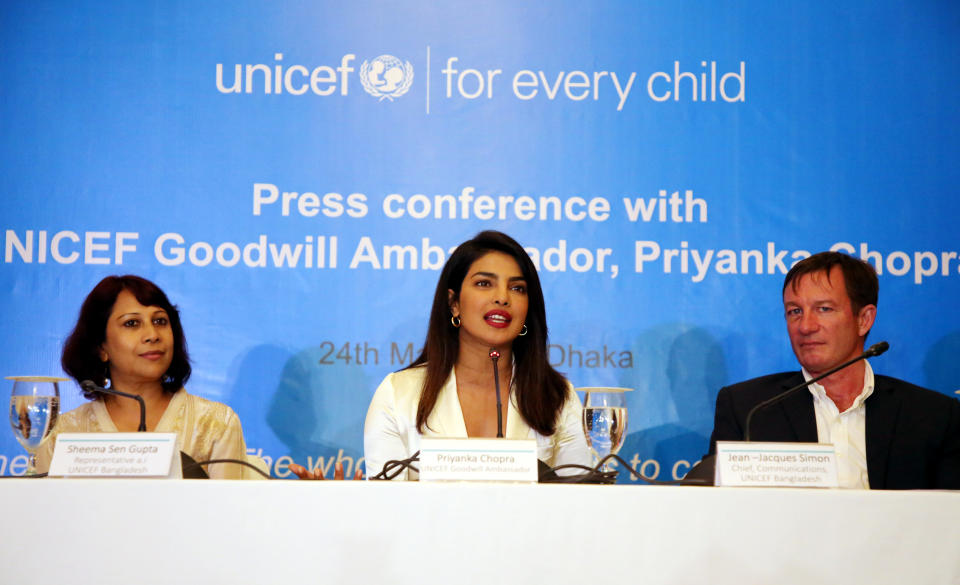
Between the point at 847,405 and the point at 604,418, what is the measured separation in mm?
1239

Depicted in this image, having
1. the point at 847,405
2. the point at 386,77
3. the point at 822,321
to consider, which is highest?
the point at 386,77

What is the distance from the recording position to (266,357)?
10.5ft

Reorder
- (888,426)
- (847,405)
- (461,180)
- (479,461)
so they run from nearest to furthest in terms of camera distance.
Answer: (479,461) < (888,426) < (847,405) < (461,180)

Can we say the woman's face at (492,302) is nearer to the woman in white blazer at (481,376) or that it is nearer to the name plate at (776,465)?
the woman in white blazer at (481,376)

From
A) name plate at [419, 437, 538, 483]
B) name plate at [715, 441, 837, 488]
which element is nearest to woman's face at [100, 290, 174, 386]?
name plate at [419, 437, 538, 483]

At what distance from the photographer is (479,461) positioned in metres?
1.43

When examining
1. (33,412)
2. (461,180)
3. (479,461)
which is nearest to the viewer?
(479,461)

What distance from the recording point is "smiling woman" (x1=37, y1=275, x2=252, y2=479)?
8.70ft

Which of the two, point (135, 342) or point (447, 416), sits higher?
point (135, 342)

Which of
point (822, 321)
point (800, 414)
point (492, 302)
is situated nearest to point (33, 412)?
point (492, 302)

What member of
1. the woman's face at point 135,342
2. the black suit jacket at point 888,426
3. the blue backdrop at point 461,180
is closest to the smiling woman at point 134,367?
the woman's face at point 135,342

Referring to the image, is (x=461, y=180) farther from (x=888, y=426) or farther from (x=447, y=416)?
(x=888, y=426)

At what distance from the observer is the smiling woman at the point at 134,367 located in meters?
2.65

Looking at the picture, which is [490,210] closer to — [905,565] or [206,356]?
[206,356]
